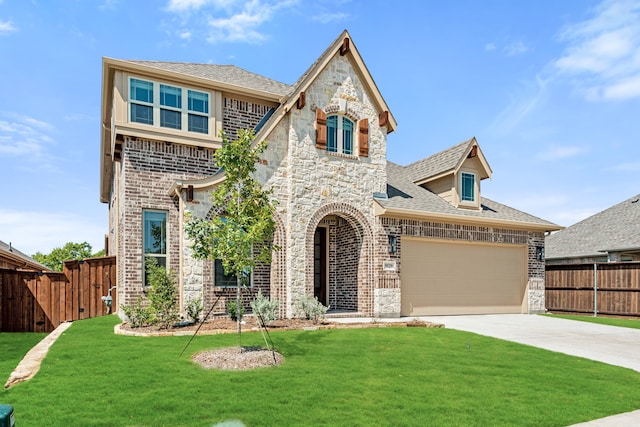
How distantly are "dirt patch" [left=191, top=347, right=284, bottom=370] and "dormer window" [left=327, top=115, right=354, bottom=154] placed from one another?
352 inches

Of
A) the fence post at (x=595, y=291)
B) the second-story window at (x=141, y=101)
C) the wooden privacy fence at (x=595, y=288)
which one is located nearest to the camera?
the second-story window at (x=141, y=101)

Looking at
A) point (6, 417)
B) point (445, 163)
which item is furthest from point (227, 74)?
point (6, 417)

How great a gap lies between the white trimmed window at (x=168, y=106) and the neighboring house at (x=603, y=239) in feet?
64.2

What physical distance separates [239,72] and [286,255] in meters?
8.43

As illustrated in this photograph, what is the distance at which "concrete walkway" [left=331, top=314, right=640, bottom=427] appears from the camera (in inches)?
394

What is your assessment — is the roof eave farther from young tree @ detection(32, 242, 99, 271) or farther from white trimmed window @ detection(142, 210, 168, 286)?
young tree @ detection(32, 242, 99, 271)

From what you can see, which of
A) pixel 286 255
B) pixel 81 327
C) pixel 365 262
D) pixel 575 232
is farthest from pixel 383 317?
pixel 575 232

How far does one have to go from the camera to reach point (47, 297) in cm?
1402

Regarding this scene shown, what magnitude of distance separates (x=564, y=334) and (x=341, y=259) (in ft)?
24.9

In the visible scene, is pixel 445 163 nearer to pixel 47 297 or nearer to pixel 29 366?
pixel 47 297

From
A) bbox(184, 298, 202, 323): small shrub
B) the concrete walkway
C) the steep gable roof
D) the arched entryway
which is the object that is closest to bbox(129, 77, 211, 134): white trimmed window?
the arched entryway

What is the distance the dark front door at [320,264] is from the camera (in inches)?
663

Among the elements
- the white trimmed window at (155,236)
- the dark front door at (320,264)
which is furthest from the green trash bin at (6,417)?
the dark front door at (320,264)

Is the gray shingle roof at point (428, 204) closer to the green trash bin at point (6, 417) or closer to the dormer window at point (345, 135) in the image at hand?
the dormer window at point (345, 135)
